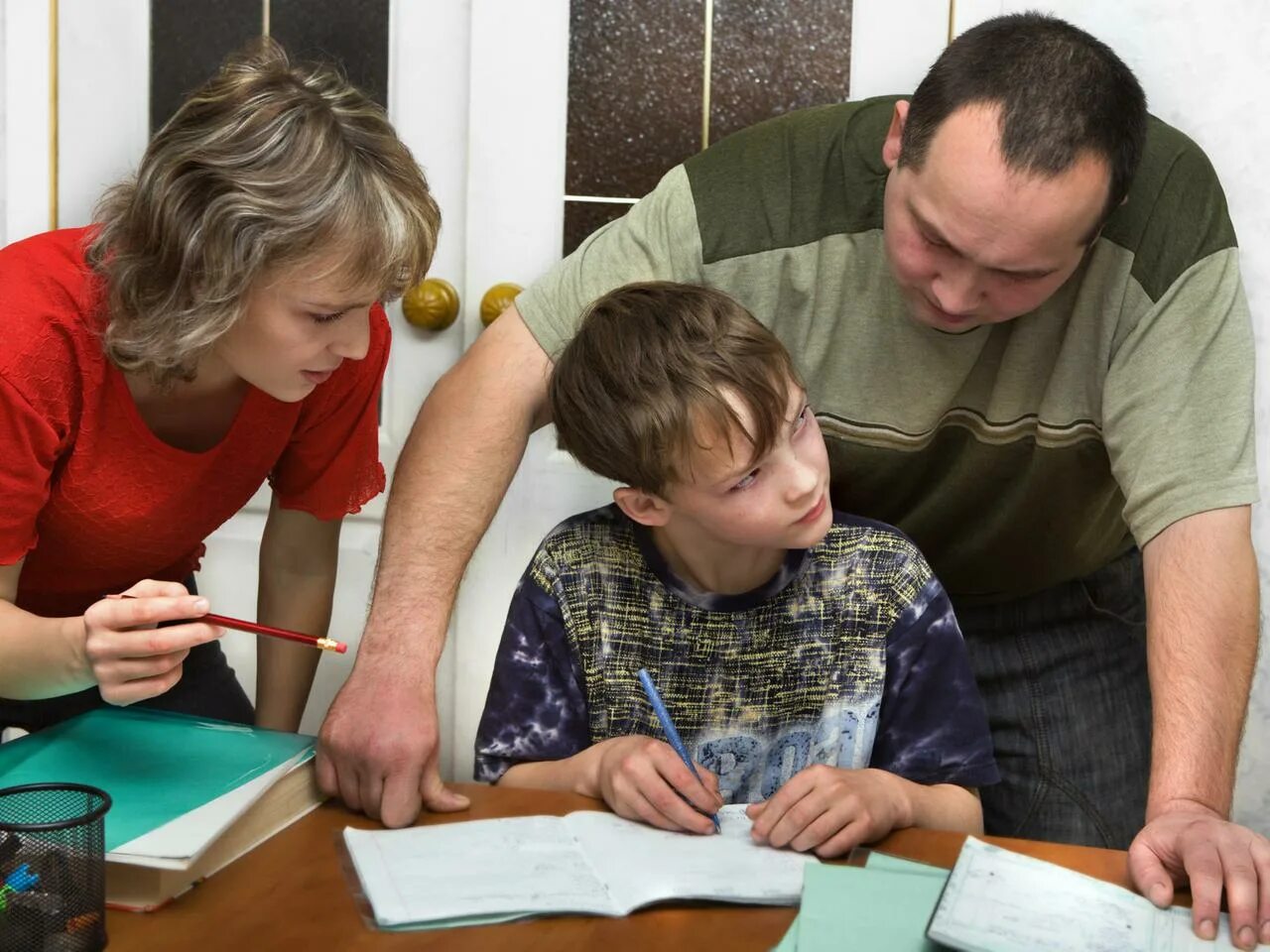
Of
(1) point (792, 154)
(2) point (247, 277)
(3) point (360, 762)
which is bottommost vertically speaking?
(3) point (360, 762)

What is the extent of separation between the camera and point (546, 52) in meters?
1.91

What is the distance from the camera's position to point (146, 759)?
1.09 meters

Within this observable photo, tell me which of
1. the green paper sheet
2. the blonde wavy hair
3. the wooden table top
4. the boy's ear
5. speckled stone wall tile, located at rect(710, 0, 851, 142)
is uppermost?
speckled stone wall tile, located at rect(710, 0, 851, 142)

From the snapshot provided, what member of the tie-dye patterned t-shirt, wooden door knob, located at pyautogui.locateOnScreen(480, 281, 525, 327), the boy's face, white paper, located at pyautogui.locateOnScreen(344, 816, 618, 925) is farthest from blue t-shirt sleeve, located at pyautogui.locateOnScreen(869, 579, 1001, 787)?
wooden door knob, located at pyautogui.locateOnScreen(480, 281, 525, 327)

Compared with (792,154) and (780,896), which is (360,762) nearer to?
(780,896)

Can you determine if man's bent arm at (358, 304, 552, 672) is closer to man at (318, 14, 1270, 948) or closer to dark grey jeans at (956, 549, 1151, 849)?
man at (318, 14, 1270, 948)

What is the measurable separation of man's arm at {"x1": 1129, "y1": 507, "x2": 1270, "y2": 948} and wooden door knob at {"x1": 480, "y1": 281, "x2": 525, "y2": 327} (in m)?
0.96

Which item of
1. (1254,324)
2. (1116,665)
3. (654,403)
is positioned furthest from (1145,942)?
(1254,324)

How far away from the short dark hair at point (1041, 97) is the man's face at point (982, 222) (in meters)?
0.01

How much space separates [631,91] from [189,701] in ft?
3.41

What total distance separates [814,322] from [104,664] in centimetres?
85

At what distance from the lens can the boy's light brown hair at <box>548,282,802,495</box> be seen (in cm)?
122

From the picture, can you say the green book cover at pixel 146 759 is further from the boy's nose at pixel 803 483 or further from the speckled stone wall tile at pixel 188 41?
the speckled stone wall tile at pixel 188 41

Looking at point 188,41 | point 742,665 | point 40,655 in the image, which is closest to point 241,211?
point 40,655
